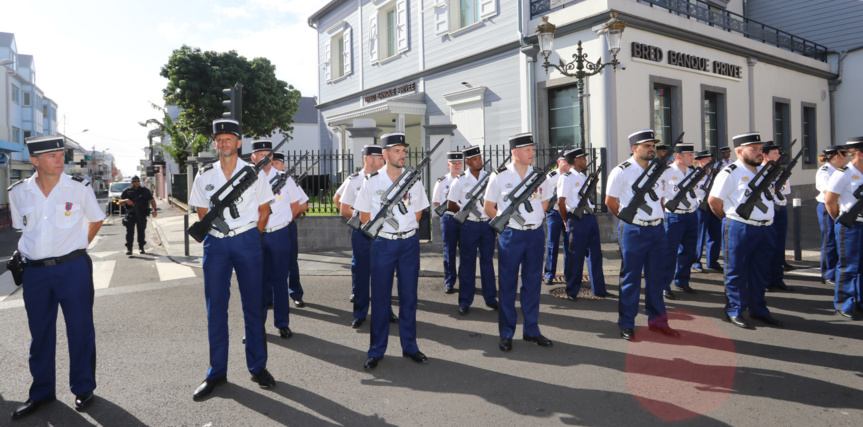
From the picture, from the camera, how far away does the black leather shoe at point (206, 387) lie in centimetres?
419

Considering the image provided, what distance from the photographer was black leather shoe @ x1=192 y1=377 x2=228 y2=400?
4.19m

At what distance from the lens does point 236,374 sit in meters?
4.76

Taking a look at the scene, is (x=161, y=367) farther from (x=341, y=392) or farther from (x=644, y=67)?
(x=644, y=67)

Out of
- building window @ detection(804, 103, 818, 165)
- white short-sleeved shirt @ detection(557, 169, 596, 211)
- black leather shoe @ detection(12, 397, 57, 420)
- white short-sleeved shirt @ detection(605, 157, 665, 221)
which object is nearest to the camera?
black leather shoe @ detection(12, 397, 57, 420)

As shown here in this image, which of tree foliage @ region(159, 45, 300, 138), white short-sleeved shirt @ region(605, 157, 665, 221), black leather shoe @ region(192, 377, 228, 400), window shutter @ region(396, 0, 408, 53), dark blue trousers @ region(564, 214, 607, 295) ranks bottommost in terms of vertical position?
black leather shoe @ region(192, 377, 228, 400)

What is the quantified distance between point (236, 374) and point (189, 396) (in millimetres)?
535

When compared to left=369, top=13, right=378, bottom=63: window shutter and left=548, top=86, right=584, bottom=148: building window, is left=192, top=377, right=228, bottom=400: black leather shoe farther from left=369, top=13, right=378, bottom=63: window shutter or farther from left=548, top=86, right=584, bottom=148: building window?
left=369, top=13, right=378, bottom=63: window shutter

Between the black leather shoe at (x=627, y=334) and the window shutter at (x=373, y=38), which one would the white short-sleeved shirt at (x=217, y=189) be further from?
the window shutter at (x=373, y=38)

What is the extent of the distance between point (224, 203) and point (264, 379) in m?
1.46

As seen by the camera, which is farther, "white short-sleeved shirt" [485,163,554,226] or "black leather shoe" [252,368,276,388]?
"white short-sleeved shirt" [485,163,554,226]

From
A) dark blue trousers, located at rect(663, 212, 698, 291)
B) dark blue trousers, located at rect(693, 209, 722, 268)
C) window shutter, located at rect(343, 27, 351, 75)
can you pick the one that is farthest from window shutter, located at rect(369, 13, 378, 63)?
dark blue trousers, located at rect(663, 212, 698, 291)

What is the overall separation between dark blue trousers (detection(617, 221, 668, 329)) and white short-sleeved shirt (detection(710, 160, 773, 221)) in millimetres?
931

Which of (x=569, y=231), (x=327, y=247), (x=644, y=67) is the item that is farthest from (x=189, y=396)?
(x=644, y=67)

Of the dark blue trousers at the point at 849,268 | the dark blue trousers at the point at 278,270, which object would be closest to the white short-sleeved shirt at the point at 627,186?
the dark blue trousers at the point at 849,268
